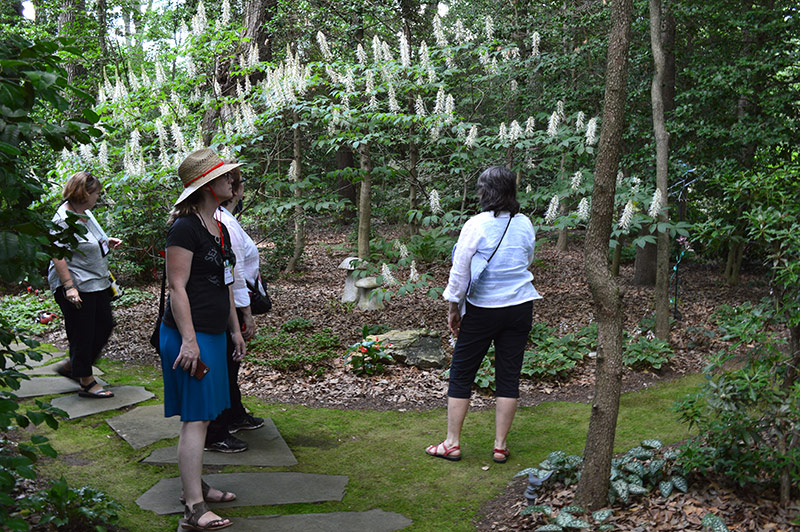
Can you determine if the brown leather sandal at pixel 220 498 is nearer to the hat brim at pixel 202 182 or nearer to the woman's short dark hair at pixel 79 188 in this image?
the hat brim at pixel 202 182

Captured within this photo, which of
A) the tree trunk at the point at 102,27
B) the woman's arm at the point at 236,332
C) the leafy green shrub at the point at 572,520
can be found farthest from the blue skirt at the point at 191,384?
the tree trunk at the point at 102,27

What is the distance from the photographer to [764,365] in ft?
10.1

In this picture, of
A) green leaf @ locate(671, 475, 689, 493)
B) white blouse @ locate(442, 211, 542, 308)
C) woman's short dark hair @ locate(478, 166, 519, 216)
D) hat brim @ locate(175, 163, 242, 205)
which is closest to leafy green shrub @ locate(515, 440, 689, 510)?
green leaf @ locate(671, 475, 689, 493)

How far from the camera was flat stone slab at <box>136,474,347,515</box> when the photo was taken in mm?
3496

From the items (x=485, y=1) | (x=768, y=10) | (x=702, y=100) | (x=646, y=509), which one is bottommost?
(x=646, y=509)

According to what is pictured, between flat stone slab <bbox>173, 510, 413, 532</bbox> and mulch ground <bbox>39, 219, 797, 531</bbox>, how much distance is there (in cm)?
54

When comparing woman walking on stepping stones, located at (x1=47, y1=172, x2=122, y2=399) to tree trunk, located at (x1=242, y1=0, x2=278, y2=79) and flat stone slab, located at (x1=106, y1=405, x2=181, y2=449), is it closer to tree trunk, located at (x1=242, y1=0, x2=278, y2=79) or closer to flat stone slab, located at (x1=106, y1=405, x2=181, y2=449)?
flat stone slab, located at (x1=106, y1=405, x2=181, y2=449)

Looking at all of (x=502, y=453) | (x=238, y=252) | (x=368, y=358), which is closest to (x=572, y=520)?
(x=502, y=453)

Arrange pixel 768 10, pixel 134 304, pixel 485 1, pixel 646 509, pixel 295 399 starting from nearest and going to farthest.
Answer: pixel 646 509
pixel 295 399
pixel 768 10
pixel 134 304
pixel 485 1

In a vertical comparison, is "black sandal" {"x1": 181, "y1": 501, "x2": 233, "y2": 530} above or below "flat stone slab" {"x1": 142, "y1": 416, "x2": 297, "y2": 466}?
above

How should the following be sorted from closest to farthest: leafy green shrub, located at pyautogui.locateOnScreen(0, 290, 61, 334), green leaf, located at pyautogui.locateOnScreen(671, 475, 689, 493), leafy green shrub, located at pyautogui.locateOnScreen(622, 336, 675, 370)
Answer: green leaf, located at pyautogui.locateOnScreen(671, 475, 689, 493)
leafy green shrub, located at pyautogui.locateOnScreen(622, 336, 675, 370)
leafy green shrub, located at pyautogui.locateOnScreen(0, 290, 61, 334)

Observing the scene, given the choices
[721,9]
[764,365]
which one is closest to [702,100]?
[721,9]

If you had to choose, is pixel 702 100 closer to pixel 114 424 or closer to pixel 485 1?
pixel 485 1

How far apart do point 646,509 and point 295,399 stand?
3.51 meters
